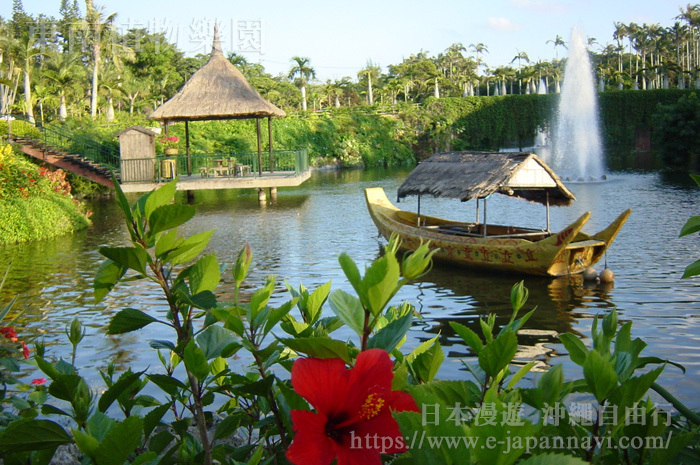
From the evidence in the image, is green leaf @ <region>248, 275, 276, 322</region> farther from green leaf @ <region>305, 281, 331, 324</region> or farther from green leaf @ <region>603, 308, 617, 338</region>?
green leaf @ <region>603, 308, 617, 338</region>

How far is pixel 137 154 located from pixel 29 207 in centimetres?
517

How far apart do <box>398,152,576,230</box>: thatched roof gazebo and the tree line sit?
1852 cm

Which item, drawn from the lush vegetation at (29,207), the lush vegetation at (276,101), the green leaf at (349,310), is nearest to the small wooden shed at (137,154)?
the lush vegetation at (29,207)

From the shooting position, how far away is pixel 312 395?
0.75m

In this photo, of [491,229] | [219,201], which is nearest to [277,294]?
[491,229]

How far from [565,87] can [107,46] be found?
27299mm

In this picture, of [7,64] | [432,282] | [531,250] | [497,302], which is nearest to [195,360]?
[497,302]

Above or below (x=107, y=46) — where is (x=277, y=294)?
below

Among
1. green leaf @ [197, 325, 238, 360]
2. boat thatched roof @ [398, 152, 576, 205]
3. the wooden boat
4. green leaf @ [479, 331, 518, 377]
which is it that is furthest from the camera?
boat thatched roof @ [398, 152, 576, 205]

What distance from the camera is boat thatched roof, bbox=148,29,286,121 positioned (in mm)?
22141

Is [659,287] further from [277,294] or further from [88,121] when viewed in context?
[88,121]

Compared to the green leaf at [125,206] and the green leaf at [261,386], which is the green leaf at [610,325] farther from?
the green leaf at [125,206]

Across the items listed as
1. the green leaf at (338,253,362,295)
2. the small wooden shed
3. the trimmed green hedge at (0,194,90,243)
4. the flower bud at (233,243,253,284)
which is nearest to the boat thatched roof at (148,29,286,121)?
the small wooden shed

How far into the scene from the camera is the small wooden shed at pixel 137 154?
834 inches
